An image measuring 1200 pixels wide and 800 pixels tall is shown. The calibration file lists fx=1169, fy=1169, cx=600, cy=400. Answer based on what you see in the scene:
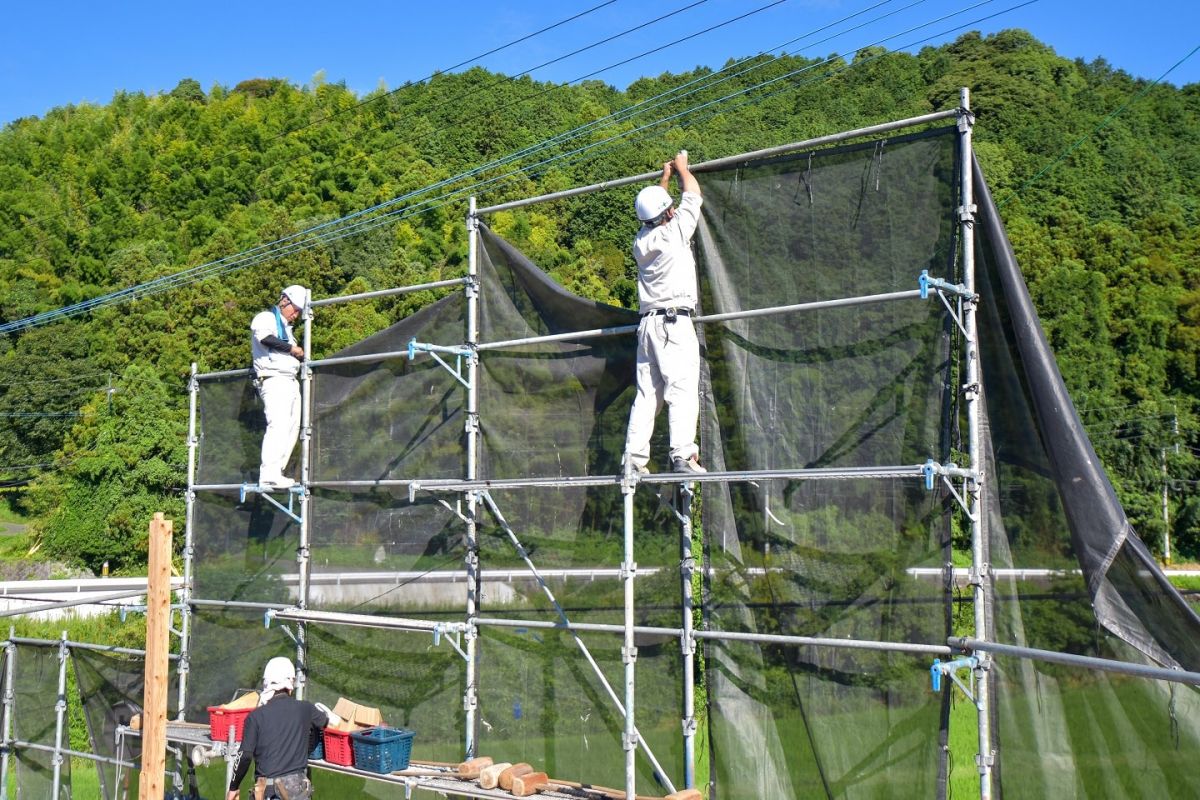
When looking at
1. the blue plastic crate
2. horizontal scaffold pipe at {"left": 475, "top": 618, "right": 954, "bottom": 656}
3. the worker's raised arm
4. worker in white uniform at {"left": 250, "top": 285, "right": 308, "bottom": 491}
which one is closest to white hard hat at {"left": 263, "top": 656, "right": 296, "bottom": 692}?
the blue plastic crate

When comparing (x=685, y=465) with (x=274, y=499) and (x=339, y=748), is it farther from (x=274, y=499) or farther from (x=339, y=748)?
(x=274, y=499)

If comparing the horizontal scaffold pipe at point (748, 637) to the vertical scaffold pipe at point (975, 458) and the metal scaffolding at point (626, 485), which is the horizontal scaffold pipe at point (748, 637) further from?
the vertical scaffold pipe at point (975, 458)

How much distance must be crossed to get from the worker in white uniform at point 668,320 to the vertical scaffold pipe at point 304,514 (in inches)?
138

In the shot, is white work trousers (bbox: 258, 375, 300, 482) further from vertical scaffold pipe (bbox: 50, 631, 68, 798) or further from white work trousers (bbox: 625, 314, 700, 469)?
white work trousers (bbox: 625, 314, 700, 469)

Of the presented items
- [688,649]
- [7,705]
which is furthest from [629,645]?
[7,705]

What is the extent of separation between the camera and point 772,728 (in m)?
6.52

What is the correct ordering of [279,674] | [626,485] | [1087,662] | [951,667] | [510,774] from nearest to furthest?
[1087,662], [951,667], [626,485], [510,774], [279,674]

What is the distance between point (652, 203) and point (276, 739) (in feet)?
12.6

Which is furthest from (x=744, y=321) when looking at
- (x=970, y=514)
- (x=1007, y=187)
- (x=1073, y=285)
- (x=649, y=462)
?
(x=1007, y=187)

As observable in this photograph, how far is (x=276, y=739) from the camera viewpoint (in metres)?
6.89

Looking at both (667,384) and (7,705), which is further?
(7,705)

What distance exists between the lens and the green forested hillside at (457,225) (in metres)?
36.2

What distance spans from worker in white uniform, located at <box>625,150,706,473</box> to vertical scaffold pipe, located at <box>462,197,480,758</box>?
160 cm

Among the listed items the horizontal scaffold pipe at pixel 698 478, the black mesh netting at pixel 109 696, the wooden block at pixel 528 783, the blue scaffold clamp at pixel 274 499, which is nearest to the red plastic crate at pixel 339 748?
the wooden block at pixel 528 783
